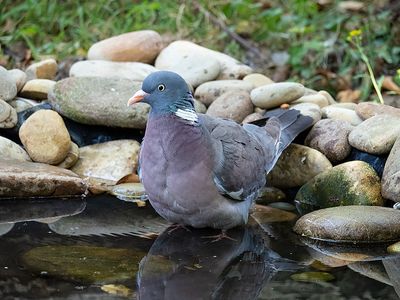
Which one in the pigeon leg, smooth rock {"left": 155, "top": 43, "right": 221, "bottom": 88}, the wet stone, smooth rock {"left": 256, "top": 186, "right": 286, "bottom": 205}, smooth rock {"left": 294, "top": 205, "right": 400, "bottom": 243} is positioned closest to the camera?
the wet stone

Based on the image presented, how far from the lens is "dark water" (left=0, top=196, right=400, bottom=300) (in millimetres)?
3900

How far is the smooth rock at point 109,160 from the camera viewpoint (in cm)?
581

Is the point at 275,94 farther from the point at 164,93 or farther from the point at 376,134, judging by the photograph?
the point at 164,93

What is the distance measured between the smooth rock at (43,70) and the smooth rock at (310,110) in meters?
1.96

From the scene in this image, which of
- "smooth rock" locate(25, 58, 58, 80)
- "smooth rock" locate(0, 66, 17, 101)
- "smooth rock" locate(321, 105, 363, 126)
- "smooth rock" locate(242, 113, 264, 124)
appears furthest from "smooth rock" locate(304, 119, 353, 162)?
"smooth rock" locate(25, 58, 58, 80)

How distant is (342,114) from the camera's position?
5.93 metres

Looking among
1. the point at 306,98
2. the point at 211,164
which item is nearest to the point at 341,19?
the point at 306,98

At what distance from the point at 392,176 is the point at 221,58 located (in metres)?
2.20

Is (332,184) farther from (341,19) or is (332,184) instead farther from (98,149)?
(341,19)

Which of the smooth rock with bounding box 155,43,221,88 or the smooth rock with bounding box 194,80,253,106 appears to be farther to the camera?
the smooth rock with bounding box 155,43,221,88

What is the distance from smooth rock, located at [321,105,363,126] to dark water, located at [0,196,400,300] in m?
1.12

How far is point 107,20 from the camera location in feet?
25.7

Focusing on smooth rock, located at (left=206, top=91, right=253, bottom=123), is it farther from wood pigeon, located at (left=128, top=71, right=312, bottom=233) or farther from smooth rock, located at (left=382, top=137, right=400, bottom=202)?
smooth rock, located at (left=382, top=137, right=400, bottom=202)

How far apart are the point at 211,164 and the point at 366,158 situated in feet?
4.42
